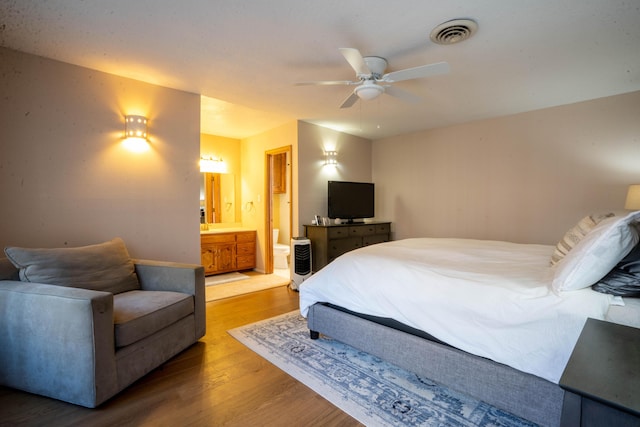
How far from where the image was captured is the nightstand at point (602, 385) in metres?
0.64

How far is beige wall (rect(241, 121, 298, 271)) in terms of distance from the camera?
480 cm

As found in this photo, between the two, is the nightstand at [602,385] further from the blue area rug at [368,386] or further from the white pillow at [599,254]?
the blue area rug at [368,386]

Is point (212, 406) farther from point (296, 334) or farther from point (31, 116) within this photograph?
point (31, 116)

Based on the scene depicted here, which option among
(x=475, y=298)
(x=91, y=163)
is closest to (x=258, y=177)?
(x=91, y=163)

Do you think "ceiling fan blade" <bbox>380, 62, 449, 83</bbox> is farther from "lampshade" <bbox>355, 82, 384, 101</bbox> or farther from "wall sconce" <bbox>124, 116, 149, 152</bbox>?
"wall sconce" <bbox>124, 116, 149, 152</bbox>

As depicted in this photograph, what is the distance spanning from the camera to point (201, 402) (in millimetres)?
1771

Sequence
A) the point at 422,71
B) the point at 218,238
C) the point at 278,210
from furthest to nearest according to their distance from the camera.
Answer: the point at 278,210 → the point at 218,238 → the point at 422,71

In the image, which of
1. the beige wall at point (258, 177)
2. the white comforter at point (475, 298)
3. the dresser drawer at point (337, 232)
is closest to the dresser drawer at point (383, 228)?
the dresser drawer at point (337, 232)

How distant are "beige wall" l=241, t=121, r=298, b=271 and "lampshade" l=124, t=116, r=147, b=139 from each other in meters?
2.08

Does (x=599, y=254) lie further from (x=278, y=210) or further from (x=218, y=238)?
(x=278, y=210)

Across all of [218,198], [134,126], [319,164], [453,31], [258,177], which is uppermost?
[453,31]

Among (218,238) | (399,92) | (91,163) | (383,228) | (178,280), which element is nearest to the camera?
(178,280)

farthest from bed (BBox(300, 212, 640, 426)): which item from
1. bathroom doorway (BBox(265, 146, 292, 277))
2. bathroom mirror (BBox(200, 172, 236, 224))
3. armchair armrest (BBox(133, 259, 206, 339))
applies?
bathroom mirror (BBox(200, 172, 236, 224))

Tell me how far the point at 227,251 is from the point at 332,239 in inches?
76.2
